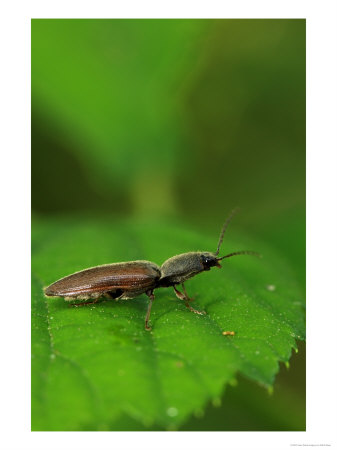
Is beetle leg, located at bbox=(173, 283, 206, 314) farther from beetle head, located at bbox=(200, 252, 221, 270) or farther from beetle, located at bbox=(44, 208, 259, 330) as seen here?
beetle head, located at bbox=(200, 252, 221, 270)

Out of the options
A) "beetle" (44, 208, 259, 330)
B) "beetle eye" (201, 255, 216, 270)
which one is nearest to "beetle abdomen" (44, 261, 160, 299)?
"beetle" (44, 208, 259, 330)

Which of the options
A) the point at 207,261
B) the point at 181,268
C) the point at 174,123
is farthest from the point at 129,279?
the point at 174,123

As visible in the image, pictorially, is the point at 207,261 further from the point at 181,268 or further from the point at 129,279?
the point at 129,279

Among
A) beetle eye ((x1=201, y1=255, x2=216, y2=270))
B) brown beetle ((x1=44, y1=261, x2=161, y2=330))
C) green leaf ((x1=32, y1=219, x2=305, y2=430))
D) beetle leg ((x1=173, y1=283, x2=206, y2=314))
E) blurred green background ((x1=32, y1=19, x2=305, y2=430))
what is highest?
blurred green background ((x1=32, y1=19, x2=305, y2=430))

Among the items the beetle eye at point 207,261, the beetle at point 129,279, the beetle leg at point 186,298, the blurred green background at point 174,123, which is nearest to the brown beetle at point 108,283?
the beetle at point 129,279

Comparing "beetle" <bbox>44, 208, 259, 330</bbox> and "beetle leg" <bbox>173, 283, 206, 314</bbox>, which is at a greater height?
"beetle" <bbox>44, 208, 259, 330</bbox>
